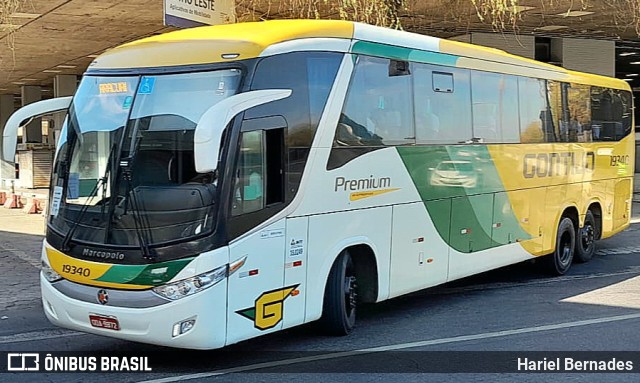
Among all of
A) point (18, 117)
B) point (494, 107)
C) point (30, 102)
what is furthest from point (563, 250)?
point (30, 102)

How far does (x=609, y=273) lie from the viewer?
1246 centimetres

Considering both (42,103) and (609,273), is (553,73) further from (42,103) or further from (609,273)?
(42,103)

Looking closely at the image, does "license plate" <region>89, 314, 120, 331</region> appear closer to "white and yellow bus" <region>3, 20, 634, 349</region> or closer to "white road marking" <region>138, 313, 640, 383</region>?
"white and yellow bus" <region>3, 20, 634, 349</region>

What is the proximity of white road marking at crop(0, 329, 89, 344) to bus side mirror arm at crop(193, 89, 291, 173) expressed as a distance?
3.52m

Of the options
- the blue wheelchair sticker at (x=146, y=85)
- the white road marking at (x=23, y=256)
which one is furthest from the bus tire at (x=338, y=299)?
the white road marking at (x=23, y=256)

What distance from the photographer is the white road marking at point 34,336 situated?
8133mm

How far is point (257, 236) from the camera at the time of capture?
6.77 m

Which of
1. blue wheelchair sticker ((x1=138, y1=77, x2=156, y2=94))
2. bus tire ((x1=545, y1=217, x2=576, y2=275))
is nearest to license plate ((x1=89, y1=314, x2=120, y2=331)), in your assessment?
blue wheelchair sticker ((x1=138, y1=77, x2=156, y2=94))

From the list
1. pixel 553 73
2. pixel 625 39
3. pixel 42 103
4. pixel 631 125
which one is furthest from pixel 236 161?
pixel 625 39

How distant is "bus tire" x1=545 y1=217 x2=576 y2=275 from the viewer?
1236 cm

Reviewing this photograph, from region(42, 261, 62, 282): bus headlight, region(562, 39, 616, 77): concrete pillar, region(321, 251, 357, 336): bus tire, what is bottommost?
region(321, 251, 357, 336): bus tire

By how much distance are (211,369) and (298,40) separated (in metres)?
3.21

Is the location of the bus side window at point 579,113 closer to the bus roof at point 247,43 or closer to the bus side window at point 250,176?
the bus roof at point 247,43

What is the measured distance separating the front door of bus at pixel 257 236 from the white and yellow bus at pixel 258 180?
0.05 ft
